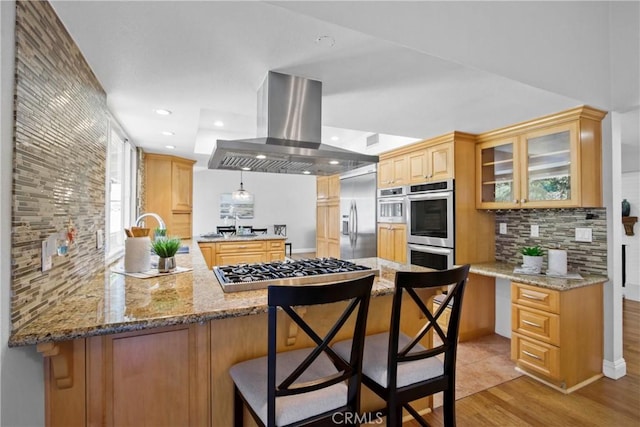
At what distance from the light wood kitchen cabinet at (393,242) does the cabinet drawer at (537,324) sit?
138 cm

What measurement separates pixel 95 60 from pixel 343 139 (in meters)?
4.13

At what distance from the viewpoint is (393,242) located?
3.91 meters

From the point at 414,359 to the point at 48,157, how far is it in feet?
6.08

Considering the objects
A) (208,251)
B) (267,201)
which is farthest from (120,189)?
(267,201)

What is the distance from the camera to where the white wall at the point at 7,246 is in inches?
38.2

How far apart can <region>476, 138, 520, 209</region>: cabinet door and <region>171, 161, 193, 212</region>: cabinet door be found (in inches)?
158

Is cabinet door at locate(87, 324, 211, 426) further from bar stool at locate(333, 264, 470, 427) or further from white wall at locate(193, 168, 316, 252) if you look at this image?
white wall at locate(193, 168, 316, 252)

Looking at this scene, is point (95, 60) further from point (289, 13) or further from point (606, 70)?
point (606, 70)

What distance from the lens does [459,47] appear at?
5.88 ft

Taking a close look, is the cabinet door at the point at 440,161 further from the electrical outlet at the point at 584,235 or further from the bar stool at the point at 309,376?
the bar stool at the point at 309,376

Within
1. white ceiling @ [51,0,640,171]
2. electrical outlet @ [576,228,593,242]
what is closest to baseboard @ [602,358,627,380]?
electrical outlet @ [576,228,593,242]

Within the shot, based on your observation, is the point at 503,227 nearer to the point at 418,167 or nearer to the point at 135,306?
the point at 418,167

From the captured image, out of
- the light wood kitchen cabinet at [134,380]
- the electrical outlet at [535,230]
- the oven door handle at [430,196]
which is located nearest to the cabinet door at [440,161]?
the oven door handle at [430,196]

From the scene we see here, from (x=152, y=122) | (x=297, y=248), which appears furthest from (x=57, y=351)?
(x=297, y=248)
